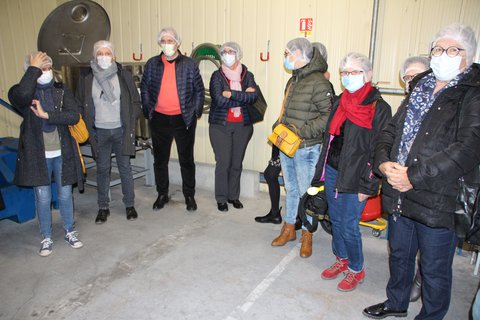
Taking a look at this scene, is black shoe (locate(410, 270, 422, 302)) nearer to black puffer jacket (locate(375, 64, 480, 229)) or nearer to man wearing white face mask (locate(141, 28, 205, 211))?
black puffer jacket (locate(375, 64, 480, 229))

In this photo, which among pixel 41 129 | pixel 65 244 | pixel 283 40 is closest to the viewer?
pixel 41 129

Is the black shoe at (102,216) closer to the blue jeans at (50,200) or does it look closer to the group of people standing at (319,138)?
the group of people standing at (319,138)

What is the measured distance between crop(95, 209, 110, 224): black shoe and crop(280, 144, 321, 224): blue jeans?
1814 millimetres

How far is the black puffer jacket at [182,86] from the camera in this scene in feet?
11.3

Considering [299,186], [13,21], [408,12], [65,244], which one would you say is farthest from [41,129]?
[13,21]

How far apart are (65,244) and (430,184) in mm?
2820

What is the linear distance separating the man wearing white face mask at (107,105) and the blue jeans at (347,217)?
6.33 feet

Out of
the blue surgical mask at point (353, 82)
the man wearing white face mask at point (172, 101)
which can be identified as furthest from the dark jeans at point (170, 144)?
the blue surgical mask at point (353, 82)

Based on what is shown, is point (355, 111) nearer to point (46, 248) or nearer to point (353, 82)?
point (353, 82)

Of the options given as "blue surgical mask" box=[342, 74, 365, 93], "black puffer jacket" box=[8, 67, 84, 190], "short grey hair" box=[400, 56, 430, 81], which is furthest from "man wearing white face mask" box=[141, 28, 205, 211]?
"short grey hair" box=[400, 56, 430, 81]

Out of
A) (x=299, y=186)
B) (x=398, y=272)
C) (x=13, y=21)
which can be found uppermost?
(x=13, y=21)

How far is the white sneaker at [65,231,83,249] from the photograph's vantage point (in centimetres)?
295

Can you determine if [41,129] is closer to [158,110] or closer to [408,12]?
[158,110]

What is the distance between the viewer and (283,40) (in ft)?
12.5
